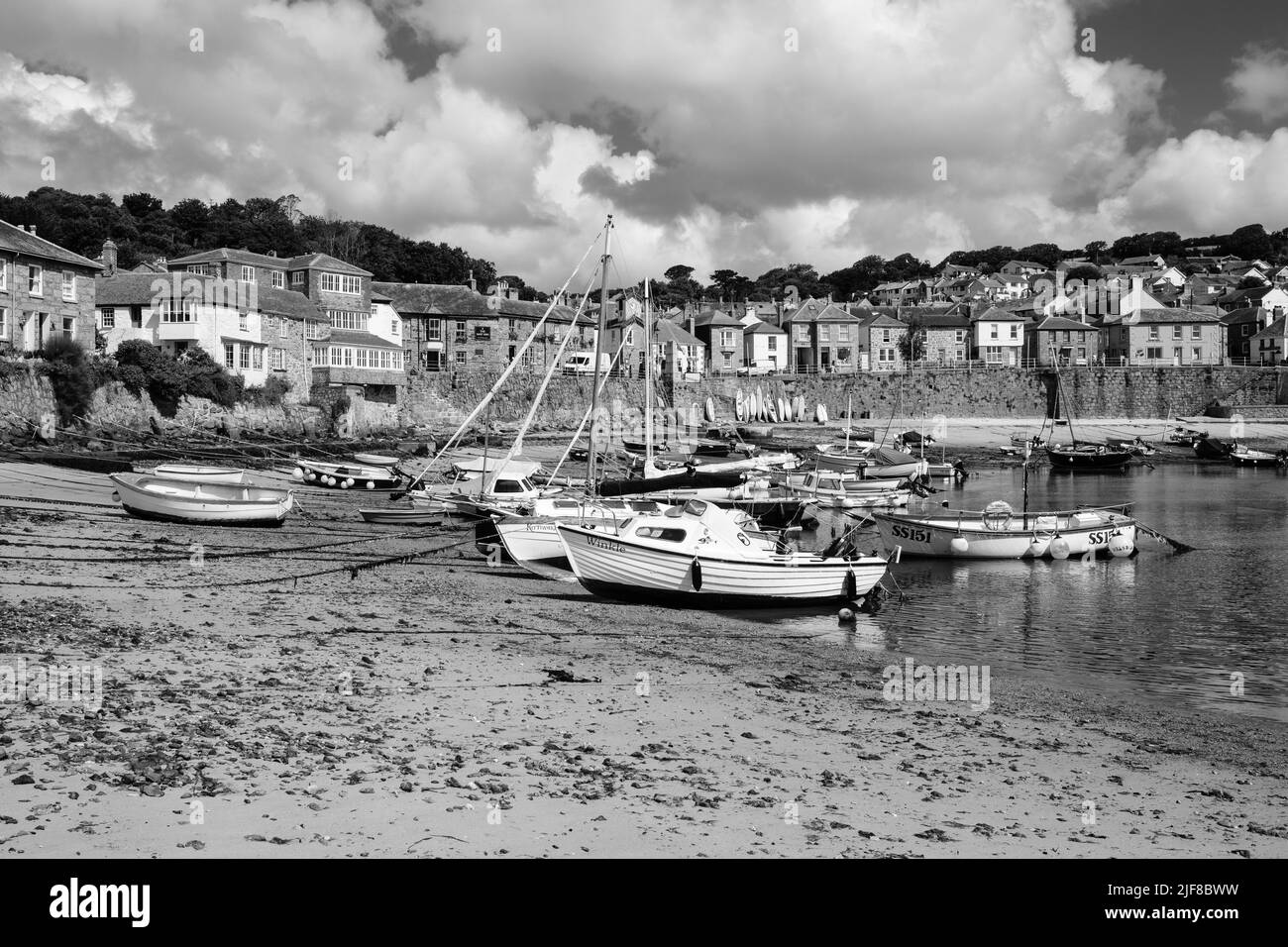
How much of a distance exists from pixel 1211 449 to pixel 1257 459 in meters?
5.75

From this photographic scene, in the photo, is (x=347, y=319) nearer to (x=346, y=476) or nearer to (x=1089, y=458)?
(x=346, y=476)

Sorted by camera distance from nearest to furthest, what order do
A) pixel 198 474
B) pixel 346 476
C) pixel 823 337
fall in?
pixel 198 474 < pixel 346 476 < pixel 823 337

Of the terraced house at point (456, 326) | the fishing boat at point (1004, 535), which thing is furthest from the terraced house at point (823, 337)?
the fishing boat at point (1004, 535)

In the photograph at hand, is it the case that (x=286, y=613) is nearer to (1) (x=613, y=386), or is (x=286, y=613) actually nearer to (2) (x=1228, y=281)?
(1) (x=613, y=386)

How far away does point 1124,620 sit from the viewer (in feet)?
79.6

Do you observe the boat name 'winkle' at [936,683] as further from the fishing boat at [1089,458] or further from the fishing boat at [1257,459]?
the fishing boat at [1257,459]

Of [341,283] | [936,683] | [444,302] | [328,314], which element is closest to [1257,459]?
[444,302]

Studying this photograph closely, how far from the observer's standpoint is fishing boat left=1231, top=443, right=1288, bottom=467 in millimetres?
74812

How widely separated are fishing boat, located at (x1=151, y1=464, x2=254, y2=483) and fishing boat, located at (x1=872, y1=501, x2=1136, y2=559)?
19.5 m

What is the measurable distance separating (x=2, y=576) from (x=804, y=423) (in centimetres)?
7815

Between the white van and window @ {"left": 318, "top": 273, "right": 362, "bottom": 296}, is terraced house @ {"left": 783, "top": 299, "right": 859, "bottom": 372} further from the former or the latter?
window @ {"left": 318, "top": 273, "right": 362, "bottom": 296}

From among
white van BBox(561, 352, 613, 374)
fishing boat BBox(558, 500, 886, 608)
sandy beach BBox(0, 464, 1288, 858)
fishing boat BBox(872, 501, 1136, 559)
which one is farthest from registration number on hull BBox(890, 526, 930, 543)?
white van BBox(561, 352, 613, 374)

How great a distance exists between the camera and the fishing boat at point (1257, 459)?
74.8m
